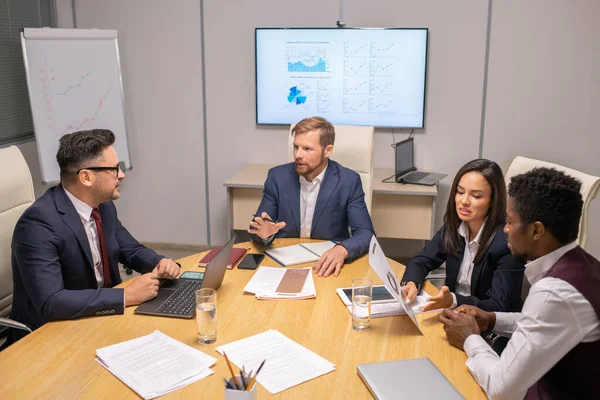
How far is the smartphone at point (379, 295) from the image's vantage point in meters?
1.97

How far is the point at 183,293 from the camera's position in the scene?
2.01 metres

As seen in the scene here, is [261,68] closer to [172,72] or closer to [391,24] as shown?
[172,72]

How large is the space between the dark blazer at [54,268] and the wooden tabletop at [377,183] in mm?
1652

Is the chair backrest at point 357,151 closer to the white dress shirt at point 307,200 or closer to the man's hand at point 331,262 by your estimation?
the white dress shirt at point 307,200

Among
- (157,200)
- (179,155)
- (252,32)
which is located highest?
(252,32)

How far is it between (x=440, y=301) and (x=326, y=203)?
1061mm

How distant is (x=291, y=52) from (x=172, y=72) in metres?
0.97

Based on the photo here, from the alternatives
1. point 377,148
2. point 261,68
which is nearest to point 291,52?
point 261,68

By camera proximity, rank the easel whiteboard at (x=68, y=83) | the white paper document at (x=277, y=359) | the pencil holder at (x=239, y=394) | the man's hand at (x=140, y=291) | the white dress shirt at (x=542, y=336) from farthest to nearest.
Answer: the easel whiteboard at (x=68, y=83) → the man's hand at (x=140, y=291) → the white paper document at (x=277, y=359) → the white dress shirt at (x=542, y=336) → the pencil holder at (x=239, y=394)

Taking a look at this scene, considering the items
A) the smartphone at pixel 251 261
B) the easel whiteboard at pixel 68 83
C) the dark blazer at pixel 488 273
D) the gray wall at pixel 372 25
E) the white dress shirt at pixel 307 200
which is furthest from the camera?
the gray wall at pixel 372 25

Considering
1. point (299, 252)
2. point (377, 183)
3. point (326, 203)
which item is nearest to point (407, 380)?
point (299, 252)

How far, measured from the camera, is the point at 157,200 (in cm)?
465

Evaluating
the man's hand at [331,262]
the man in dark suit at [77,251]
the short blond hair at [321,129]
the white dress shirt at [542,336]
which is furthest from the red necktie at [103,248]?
the white dress shirt at [542,336]

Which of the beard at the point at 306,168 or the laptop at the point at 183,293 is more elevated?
the beard at the point at 306,168
